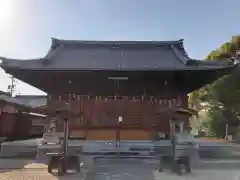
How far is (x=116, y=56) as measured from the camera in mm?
16438

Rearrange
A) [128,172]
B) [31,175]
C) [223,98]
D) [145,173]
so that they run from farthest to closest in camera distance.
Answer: [223,98]
[128,172]
[145,173]
[31,175]

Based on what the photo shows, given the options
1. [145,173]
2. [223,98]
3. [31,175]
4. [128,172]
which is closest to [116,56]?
[128,172]

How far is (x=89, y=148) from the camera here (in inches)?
494

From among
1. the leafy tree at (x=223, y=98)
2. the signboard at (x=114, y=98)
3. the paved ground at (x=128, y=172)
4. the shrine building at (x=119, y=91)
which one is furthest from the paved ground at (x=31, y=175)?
the leafy tree at (x=223, y=98)

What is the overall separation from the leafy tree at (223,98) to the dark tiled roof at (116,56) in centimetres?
493

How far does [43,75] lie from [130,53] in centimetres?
631

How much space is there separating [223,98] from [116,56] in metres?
9.86

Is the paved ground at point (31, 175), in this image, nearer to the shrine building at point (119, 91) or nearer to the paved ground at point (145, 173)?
the paved ground at point (145, 173)

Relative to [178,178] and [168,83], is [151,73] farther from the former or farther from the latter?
[178,178]

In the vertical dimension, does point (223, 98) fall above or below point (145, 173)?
above

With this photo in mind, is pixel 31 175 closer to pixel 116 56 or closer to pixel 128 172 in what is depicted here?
pixel 128 172

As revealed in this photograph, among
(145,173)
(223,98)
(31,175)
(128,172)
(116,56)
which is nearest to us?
(31,175)

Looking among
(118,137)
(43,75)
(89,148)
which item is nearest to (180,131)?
(118,137)

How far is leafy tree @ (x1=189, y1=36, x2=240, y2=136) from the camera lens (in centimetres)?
1995
